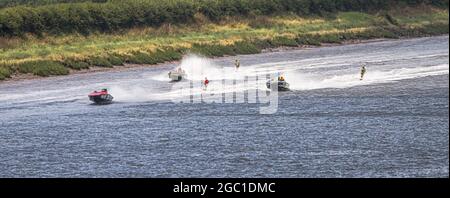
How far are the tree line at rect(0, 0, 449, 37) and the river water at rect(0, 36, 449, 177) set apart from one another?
57.9 ft

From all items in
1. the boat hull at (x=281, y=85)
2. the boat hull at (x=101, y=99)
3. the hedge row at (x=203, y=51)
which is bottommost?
the boat hull at (x=101, y=99)

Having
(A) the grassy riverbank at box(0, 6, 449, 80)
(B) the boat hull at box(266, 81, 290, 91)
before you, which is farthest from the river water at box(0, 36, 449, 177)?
(A) the grassy riverbank at box(0, 6, 449, 80)

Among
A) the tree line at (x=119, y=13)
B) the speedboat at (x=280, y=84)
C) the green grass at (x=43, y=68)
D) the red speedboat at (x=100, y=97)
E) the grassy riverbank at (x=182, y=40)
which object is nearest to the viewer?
the red speedboat at (x=100, y=97)

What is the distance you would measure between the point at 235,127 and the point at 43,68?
163 feet

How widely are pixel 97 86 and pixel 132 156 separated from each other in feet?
143

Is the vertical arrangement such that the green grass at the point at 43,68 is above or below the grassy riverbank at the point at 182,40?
below

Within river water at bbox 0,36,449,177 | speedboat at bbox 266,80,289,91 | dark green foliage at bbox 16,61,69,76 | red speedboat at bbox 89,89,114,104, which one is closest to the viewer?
river water at bbox 0,36,449,177

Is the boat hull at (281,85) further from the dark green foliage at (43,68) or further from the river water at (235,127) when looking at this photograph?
the dark green foliage at (43,68)

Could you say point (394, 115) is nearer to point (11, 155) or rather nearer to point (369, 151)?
point (369, 151)

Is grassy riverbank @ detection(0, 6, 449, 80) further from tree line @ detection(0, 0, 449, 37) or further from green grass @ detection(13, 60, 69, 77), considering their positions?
tree line @ detection(0, 0, 449, 37)

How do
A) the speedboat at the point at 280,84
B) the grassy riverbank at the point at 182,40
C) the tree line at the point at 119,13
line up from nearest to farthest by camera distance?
the speedboat at the point at 280,84
the grassy riverbank at the point at 182,40
the tree line at the point at 119,13

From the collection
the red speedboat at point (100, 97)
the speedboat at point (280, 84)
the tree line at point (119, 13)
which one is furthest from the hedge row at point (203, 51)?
Answer: the speedboat at point (280, 84)

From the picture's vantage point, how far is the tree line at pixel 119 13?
14234 cm

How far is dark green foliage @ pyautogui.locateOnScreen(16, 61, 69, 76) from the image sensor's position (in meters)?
126
